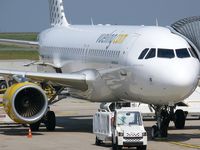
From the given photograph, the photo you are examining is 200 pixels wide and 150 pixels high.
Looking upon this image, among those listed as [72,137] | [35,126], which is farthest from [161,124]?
[35,126]

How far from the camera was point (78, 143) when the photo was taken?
30812 mm

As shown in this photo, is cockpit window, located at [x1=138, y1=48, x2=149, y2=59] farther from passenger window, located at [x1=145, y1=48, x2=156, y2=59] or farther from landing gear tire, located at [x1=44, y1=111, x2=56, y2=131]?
landing gear tire, located at [x1=44, y1=111, x2=56, y2=131]

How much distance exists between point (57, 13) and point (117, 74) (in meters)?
16.8

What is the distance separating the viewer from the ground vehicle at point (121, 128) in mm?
27719

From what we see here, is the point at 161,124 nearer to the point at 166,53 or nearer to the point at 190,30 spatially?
the point at 166,53

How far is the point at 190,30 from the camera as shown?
33.2 meters

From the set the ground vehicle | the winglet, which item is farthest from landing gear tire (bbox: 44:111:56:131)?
the winglet

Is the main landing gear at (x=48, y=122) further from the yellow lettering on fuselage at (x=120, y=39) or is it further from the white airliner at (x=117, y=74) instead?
the yellow lettering on fuselage at (x=120, y=39)

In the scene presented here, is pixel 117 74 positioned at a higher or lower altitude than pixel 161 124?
higher

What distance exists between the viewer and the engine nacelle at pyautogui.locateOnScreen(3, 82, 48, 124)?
3406 cm

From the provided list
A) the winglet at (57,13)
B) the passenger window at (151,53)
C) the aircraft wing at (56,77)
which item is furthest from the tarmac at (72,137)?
the winglet at (57,13)

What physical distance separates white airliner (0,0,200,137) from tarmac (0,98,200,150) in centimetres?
84

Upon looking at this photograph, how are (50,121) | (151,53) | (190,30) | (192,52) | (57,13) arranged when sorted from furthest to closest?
(57,13)
(50,121)
(190,30)
(192,52)
(151,53)

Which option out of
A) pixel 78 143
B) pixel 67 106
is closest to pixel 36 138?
pixel 78 143
